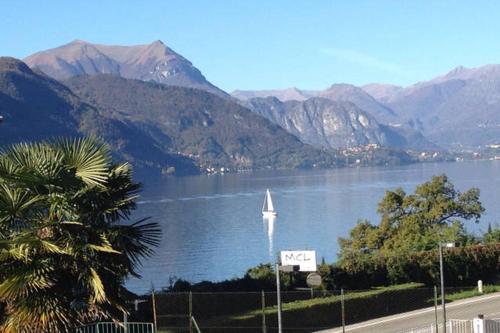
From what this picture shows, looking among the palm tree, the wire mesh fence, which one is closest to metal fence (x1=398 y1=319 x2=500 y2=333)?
the wire mesh fence

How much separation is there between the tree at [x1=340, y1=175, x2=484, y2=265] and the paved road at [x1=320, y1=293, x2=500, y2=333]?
1652 centimetres

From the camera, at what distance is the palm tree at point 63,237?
11.1 m

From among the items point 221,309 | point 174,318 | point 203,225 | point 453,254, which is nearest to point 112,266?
point 174,318

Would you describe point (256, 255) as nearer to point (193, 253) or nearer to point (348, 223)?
point (193, 253)

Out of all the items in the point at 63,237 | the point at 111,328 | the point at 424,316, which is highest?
the point at 63,237

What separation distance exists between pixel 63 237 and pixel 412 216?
1364 inches

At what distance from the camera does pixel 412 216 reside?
4466cm

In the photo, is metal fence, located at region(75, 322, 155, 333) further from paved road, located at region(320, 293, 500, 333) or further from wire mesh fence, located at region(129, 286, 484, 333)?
paved road, located at region(320, 293, 500, 333)

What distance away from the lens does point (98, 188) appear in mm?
12453

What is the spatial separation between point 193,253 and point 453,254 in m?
40.3

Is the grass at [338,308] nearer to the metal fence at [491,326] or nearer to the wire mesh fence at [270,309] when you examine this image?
the wire mesh fence at [270,309]

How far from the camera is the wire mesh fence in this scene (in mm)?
18422

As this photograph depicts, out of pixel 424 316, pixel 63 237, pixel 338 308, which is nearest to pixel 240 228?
pixel 424 316

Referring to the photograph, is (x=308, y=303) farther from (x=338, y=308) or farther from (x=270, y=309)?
(x=270, y=309)
